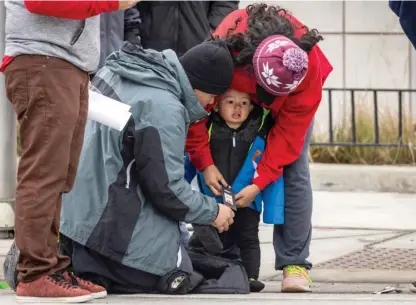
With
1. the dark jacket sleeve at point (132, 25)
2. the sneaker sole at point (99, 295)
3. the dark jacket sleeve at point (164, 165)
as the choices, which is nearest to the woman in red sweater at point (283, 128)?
the dark jacket sleeve at point (164, 165)

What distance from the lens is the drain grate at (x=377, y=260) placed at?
5457 mm

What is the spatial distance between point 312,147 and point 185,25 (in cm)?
315

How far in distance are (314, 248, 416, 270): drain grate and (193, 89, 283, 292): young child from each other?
1.77 ft

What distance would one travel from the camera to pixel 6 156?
19.9 ft

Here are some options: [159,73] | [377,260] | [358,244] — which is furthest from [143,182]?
[358,244]

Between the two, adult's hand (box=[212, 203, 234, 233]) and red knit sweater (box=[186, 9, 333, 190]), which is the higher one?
red knit sweater (box=[186, 9, 333, 190])

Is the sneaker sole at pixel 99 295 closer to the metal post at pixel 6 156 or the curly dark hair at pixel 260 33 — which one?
the curly dark hair at pixel 260 33

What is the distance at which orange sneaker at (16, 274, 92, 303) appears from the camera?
410cm

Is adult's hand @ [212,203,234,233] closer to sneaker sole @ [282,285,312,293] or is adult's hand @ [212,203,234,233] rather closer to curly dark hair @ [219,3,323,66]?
sneaker sole @ [282,285,312,293]

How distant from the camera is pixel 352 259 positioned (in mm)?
5641

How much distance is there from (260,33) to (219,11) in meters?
1.69

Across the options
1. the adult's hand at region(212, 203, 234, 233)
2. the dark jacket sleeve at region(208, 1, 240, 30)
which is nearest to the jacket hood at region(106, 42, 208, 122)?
the adult's hand at region(212, 203, 234, 233)

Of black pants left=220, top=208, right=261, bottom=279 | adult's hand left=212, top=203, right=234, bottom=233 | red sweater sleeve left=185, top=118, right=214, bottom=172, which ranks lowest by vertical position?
black pants left=220, top=208, right=261, bottom=279

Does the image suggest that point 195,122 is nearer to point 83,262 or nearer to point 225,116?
point 225,116
